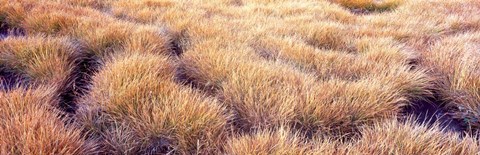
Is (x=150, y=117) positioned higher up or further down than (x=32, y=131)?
further down

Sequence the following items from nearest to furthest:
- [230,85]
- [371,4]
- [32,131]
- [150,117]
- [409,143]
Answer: [32,131]
[409,143]
[150,117]
[230,85]
[371,4]

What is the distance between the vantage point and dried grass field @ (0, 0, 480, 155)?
2057mm

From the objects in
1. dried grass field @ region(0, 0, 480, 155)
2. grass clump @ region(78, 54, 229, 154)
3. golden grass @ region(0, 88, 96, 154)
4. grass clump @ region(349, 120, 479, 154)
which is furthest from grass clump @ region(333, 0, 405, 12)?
golden grass @ region(0, 88, 96, 154)

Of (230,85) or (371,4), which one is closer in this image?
(230,85)

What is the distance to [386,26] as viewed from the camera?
5.07 meters

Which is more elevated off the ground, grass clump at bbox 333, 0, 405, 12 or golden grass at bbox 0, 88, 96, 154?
golden grass at bbox 0, 88, 96, 154

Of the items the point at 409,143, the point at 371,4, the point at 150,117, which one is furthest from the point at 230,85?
the point at 371,4

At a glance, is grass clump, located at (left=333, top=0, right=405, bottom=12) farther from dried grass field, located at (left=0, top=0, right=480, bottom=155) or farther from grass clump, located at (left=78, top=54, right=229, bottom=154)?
grass clump, located at (left=78, top=54, right=229, bottom=154)

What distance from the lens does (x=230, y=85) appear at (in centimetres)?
280

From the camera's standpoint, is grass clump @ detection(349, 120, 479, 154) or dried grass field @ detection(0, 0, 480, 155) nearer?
grass clump @ detection(349, 120, 479, 154)

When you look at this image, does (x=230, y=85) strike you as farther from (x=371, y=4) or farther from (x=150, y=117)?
(x=371, y=4)

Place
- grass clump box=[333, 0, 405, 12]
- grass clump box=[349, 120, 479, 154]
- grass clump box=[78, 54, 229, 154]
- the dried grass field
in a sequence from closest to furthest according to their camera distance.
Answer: grass clump box=[349, 120, 479, 154] < the dried grass field < grass clump box=[78, 54, 229, 154] < grass clump box=[333, 0, 405, 12]

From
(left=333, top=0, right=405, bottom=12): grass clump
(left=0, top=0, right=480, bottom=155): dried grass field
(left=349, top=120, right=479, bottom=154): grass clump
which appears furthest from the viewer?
(left=333, top=0, right=405, bottom=12): grass clump

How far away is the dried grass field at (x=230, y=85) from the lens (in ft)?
6.75
